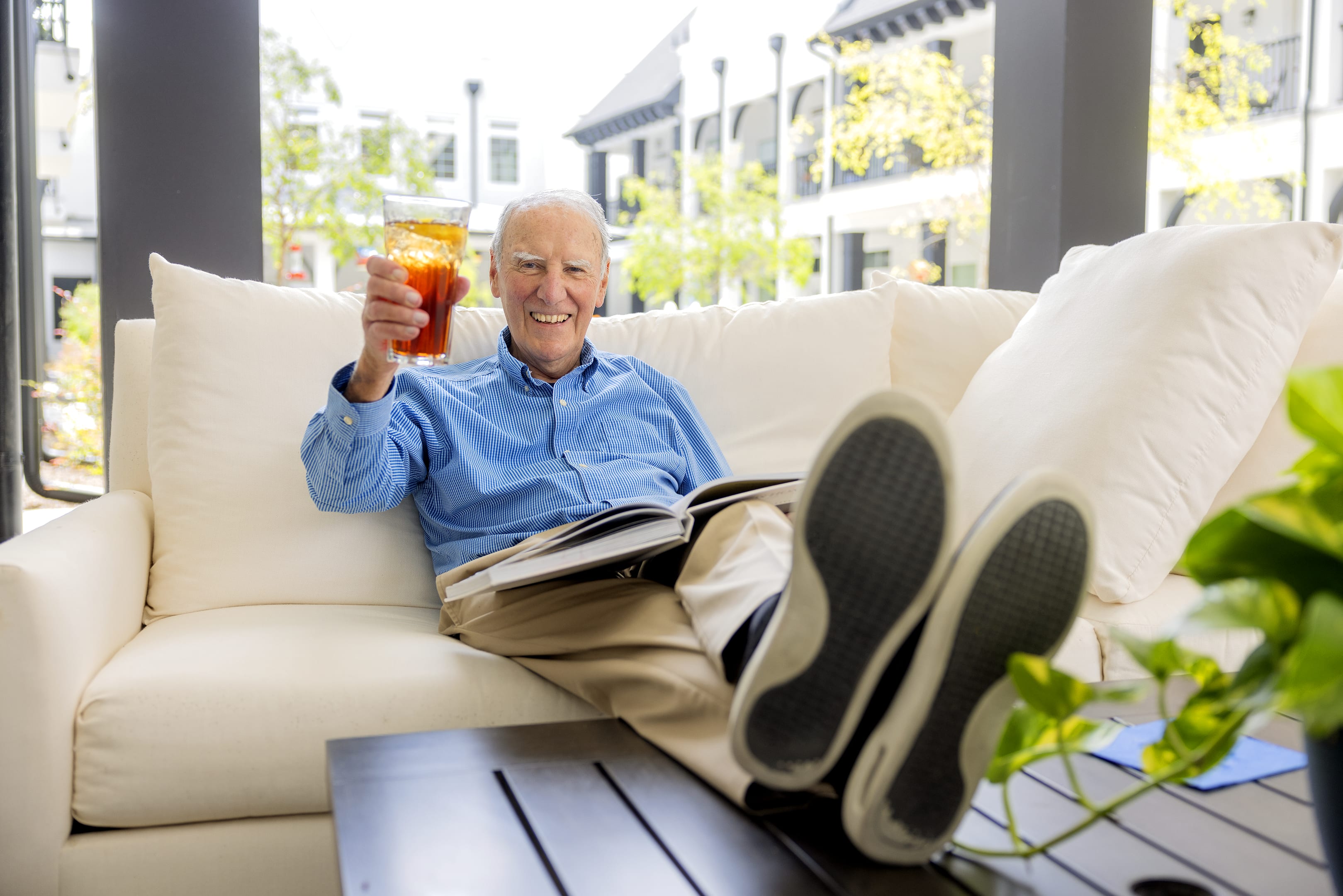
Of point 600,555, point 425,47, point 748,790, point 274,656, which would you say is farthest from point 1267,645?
point 425,47

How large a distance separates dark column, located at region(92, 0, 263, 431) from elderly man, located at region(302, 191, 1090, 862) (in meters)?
0.81

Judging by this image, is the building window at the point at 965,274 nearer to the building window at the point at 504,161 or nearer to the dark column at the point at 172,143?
the building window at the point at 504,161

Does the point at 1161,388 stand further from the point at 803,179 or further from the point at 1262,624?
the point at 803,179

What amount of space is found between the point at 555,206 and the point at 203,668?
0.98m

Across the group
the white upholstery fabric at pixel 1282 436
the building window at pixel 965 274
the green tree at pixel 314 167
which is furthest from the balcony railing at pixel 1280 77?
the white upholstery fabric at pixel 1282 436

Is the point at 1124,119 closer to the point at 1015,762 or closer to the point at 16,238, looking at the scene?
the point at 1015,762

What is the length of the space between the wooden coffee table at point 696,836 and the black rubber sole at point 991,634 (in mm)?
60

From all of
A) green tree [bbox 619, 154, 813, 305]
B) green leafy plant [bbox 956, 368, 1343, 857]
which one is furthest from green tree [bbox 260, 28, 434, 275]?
green leafy plant [bbox 956, 368, 1343, 857]

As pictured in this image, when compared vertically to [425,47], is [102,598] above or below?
below

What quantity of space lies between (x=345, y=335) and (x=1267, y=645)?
64.2 inches

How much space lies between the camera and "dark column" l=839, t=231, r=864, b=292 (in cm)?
1409

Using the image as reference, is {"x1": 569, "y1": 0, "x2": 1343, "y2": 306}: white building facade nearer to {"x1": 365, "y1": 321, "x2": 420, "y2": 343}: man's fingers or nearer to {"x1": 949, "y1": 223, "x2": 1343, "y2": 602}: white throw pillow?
{"x1": 949, "y1": 223, "x2": 1343, "y2": 602}: white throw pillow

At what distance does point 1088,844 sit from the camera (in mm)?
785

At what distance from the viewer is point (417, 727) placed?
1.35 metres
